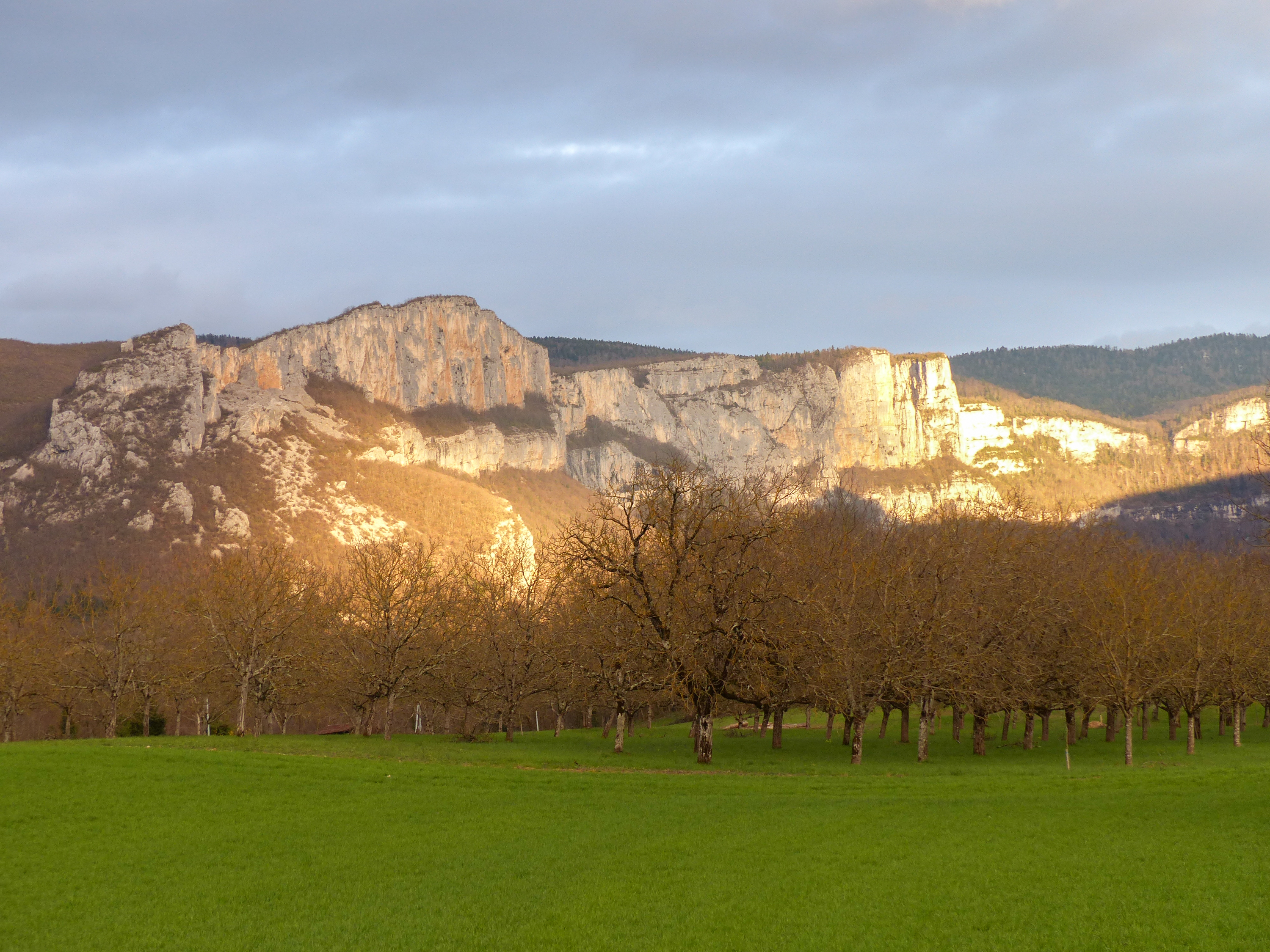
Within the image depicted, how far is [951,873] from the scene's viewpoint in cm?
1706

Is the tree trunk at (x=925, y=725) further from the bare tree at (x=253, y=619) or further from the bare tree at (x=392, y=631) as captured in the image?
the bare tree at (x=253, y=619)

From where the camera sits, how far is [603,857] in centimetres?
1933

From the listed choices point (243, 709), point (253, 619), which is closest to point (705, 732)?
point (243, 709)

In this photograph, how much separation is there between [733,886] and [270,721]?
64582 millimetres

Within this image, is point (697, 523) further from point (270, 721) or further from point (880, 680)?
point (270, 721)

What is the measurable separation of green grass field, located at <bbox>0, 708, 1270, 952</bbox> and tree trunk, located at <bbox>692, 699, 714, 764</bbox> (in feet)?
17.7

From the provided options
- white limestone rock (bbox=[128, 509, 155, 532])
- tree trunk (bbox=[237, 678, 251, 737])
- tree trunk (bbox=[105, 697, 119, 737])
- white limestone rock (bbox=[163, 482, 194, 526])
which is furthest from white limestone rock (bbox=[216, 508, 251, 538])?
tree trunk (bbox=[237, 678, 251, 737])

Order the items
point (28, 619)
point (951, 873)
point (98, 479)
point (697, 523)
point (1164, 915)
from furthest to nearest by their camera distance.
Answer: point (98, 479), point (28, 619), point (697, 523), point (951, 873), point (1164, 915)

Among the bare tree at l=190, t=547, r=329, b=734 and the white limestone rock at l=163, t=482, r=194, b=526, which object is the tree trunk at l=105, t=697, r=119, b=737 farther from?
the white limestone rock at l=163, t=482, r=194, b=526

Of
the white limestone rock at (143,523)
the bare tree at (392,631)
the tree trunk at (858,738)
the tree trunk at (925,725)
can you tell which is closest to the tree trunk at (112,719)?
the bare tree at (392,631)

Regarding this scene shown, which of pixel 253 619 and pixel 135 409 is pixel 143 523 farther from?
pixel 253 619

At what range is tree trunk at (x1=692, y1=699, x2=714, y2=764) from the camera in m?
38.3

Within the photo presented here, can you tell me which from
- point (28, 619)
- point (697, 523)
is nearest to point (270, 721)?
point (28, 619)

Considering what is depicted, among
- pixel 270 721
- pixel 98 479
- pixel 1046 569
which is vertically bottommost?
pixel 270 721
